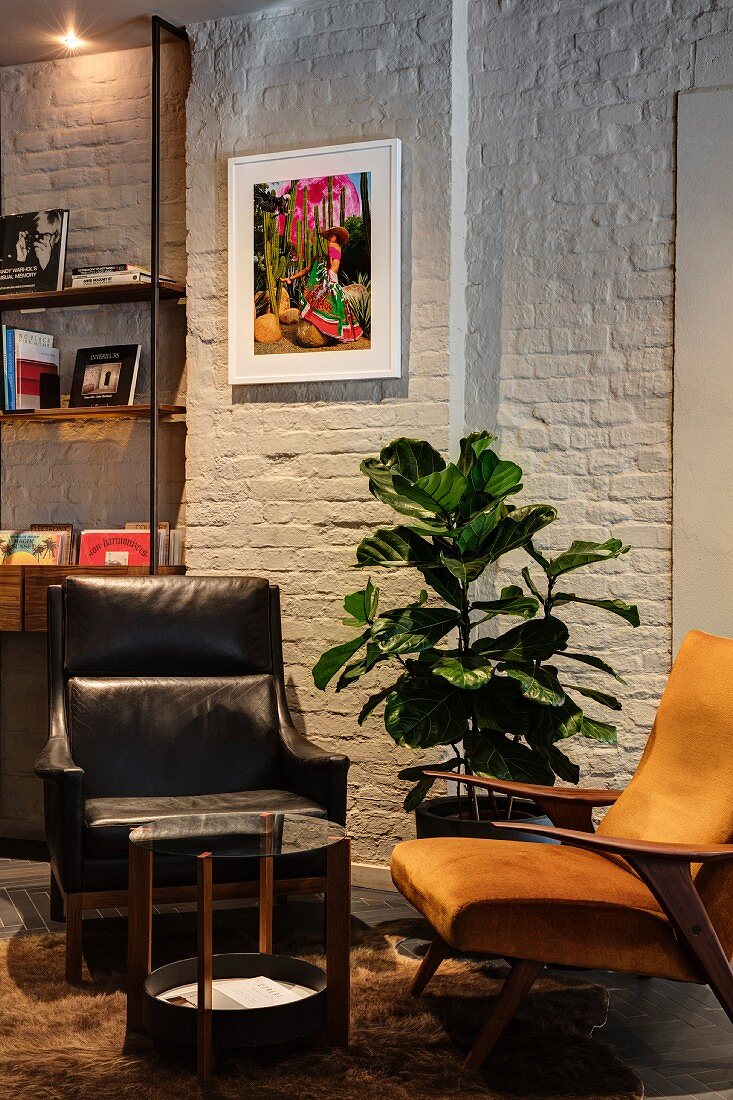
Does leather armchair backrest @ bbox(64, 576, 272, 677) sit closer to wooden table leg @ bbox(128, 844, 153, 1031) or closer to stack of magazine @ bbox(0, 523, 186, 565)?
stack of magazine @ bbox(0, 523, 186, 565)

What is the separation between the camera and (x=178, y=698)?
3762 mm

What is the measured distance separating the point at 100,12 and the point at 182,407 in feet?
4.69

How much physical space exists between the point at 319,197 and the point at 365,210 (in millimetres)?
184

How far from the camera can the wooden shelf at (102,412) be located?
171 inches

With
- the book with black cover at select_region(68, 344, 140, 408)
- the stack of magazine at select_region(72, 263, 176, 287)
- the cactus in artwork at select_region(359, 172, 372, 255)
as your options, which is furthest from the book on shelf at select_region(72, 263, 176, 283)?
the cactus in artwork at select_region(359, 172, 372, 255)

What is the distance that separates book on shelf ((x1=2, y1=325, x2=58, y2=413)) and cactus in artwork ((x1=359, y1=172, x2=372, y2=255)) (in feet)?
4.63

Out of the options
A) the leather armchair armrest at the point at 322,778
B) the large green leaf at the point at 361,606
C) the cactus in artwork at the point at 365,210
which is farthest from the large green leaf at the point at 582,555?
the cactus in artwork at the point at 365,210

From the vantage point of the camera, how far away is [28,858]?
4.44 m

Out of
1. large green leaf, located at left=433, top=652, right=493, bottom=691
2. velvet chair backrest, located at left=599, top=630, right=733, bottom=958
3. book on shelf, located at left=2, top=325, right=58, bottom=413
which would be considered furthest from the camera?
book on shelf, located at left=2, top=325, right=58, bottom=413

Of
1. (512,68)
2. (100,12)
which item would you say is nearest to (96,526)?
(100,12)

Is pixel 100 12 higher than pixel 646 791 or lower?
higher

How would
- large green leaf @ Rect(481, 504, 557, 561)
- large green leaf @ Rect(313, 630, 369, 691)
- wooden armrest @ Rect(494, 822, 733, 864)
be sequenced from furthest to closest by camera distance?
large green leaf @ Rect(313, 630, 369, 691)
large green leaf @ Rect(481, 504, 557, 561)
wooden armrest @ Rect(494, 822, 733, 864)

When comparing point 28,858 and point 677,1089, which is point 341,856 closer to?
point 677,1089

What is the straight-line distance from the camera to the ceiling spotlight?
14.4 feet
